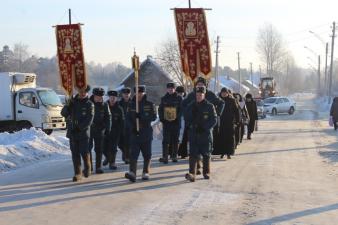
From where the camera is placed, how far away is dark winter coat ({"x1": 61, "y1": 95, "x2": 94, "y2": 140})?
11.6m

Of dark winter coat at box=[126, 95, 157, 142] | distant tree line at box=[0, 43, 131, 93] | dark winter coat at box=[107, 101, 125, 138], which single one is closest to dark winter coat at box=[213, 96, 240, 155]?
dark winter coat at box=[107, 101, 125, 138]

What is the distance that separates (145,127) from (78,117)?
1345 mm

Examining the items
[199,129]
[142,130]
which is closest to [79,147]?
[142,130]

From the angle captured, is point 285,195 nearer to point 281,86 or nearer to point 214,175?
point 214,175

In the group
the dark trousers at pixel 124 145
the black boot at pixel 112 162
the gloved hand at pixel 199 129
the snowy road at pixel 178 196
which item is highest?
the gloved hand at pixel 199 129

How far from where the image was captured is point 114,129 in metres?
13.9

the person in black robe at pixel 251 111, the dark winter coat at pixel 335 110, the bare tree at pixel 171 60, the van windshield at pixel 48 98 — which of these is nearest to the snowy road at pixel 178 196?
the person in black robe at pixel 251 111

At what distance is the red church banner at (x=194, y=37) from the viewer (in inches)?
701

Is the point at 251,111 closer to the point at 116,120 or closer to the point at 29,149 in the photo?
the point at 29,149

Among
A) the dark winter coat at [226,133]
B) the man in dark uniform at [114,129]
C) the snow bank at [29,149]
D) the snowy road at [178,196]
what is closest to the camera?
the snowy road at [178,196]

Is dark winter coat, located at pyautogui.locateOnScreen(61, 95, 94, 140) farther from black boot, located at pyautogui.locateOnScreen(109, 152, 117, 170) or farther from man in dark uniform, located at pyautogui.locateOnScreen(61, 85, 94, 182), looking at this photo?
black boot, located at pyautogui.locateOnScreen(109, 152, 117, 170)

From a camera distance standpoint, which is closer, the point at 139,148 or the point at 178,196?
the point at 178,196

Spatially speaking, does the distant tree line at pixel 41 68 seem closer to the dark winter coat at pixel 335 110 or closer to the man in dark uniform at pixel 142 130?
the dark winter coat at pixel 335 110

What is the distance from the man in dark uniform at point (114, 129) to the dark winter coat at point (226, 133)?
8.54 ft
